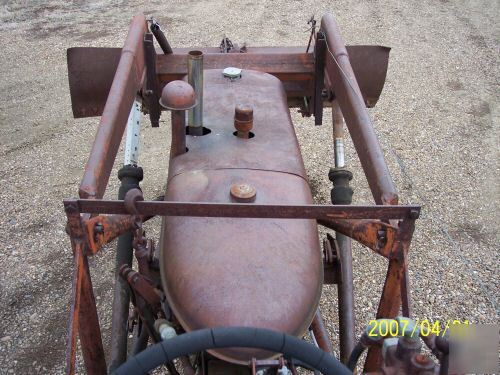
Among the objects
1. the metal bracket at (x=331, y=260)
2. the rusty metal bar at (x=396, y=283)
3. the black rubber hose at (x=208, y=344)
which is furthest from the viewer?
the metal bracket at (x=331, y=260)

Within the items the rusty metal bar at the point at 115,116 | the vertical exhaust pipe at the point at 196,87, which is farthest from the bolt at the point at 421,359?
the vertical exhaust pipe at the point at 196,87

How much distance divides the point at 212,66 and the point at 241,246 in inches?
64.3

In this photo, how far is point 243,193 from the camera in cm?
191

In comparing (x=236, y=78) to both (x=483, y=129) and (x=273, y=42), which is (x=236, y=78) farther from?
(x=273, y=42)

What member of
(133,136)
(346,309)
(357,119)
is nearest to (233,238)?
(357,119)

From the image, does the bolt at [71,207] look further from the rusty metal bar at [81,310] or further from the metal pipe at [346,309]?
the metal pipe at [346,309]

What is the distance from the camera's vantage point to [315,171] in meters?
4.96

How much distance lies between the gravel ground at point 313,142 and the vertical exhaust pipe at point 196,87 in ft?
5.48

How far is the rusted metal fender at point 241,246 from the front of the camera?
163cm

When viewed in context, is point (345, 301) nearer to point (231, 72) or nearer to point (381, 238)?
point (381, 238)

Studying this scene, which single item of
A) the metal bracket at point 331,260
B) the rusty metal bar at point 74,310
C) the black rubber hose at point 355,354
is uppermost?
the rusty metal bar at point 74,310

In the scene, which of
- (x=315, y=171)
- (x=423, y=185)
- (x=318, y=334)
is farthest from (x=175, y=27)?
(x=318, y=334)

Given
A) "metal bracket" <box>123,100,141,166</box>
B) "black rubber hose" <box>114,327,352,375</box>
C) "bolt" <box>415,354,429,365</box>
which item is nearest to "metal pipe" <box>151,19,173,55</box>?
"metal bracket" <box>123,100,141,166</box>
